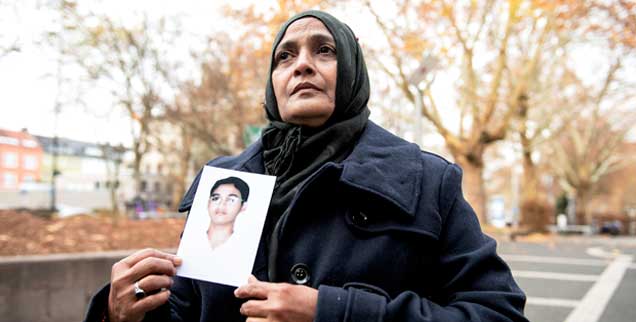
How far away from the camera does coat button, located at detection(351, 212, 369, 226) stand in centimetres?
165

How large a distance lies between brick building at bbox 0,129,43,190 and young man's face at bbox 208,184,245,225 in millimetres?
8539

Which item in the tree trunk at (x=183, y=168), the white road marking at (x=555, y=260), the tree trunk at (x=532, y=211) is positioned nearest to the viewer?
the white road marking at (x=555, y=260)

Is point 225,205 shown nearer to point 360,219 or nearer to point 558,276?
point 360,219

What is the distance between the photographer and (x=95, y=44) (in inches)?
592

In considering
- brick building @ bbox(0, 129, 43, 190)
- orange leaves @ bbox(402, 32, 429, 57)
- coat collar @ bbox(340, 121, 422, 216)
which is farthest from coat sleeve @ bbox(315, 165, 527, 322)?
orange leaves @ bbox(402, 32, 429, 57)

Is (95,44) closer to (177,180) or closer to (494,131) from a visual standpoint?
(494,131)

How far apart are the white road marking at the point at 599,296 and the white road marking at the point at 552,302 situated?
0.35 feet

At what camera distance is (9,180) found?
1015cm

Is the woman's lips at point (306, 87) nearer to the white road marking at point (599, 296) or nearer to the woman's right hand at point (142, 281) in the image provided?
the woman's right hand at point (142, 281)

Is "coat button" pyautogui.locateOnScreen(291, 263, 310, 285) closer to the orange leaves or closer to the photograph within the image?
the photograph

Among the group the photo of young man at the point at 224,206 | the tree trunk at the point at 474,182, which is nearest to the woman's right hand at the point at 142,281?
the photo of young man at the point at 224,206

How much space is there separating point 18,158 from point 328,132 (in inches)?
377

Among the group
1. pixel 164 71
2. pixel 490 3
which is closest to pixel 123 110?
pixel 164 71

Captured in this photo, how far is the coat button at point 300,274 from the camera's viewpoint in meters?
1.61
